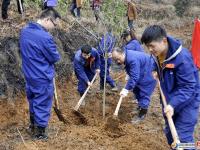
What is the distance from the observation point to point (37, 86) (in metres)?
6.14

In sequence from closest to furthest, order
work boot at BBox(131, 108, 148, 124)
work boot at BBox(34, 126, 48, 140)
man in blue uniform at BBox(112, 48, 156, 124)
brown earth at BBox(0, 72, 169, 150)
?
1. brown earth at BBox(0, 72, 169, 150)
2. work boot at BBox(34, 126, 48, 140)
3. man in blue uniform at BBox(112, 48, 156, 124)
4. work boot at BBox(131, 108, 148, 124)

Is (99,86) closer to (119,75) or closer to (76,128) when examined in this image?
(119,75)

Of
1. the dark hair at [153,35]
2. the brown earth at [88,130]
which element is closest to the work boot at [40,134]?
the brown earth at [88,130]

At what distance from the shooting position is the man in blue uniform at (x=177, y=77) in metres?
4.28

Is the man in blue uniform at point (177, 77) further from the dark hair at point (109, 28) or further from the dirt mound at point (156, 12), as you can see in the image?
the dirt mound at point (156, 12)

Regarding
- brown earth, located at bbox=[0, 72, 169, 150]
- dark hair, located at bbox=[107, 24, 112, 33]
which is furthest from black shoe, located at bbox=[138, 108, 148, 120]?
dark hair, located at bbox=[107, 24, 112, 33]

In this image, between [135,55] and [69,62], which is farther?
[69,62]

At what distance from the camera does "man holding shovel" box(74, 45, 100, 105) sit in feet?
25.3

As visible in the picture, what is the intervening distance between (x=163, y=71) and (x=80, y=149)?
2211mm

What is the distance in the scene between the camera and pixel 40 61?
6059 millimetres

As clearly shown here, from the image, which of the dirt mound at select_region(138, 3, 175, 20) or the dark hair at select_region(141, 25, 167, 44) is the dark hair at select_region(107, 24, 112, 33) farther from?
the dirt mound at select_region(138, 3, 175, 20)

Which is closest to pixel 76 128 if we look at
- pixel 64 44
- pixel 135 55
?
pixel 135 55

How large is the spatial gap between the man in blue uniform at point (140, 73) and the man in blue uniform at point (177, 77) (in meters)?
2.28

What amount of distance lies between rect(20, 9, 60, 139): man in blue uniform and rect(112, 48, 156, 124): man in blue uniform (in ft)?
4.59
